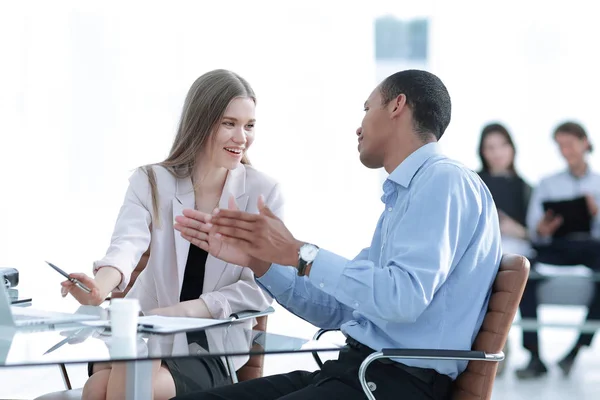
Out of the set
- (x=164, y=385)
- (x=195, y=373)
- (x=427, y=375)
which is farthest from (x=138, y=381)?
(x=427, y=375)

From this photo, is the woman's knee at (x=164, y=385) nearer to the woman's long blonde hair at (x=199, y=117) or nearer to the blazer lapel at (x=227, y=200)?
the blazer lapel at (x=227, y=200)

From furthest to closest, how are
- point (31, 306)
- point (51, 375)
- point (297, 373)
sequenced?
1. point (51, 375)
2. point (31, 306)
3. point (297, 373)

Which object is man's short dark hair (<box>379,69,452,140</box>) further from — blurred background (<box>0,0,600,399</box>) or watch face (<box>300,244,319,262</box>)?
blurred background (<box>0,0,600,399</box>)

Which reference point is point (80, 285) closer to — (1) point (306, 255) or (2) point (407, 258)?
(1) point (306, 255)

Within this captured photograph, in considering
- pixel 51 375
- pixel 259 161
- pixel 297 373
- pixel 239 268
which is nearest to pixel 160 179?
pixel 239 268

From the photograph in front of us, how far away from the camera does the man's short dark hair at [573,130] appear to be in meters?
5.05

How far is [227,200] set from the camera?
8.06ft

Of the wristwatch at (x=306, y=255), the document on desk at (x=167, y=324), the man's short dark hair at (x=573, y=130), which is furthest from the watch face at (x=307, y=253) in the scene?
the man's short dark hair at (x=573, y=130)

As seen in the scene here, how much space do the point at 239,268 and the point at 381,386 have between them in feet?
2.71

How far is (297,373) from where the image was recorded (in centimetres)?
197

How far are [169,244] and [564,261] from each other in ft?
10.8

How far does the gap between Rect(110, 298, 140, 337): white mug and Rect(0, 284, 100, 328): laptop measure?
0.87 ft

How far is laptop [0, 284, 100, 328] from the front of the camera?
1719 millimetres

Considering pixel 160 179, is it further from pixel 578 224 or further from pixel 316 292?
pixel 578 224
